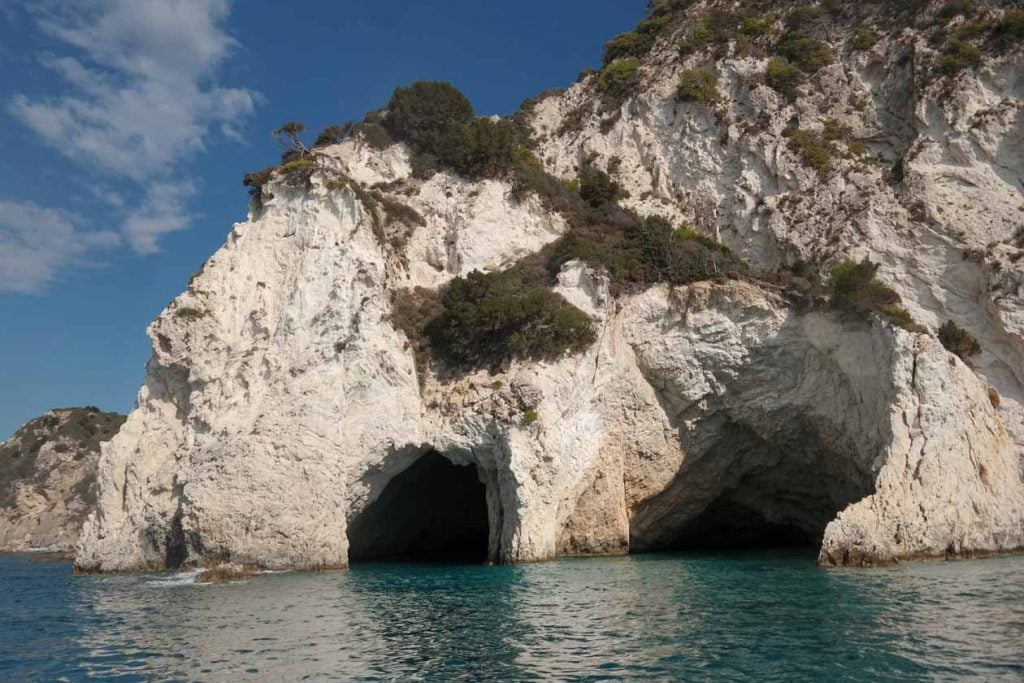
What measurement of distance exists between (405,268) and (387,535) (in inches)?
469

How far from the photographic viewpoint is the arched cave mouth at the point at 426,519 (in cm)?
2994

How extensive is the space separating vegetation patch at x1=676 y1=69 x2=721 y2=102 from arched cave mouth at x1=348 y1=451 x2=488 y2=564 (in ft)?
75.0

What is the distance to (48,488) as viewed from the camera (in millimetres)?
63625

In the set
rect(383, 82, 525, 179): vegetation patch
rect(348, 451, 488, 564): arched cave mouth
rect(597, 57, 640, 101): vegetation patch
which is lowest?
rect(348, 451, 488, 564): arched cave mouth

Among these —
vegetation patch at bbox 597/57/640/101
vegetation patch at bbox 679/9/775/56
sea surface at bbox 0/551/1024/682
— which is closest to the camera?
sea surface at bbox 0/551/1024/682

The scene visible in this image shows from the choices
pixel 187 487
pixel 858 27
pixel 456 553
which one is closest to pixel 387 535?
pixel 456 553

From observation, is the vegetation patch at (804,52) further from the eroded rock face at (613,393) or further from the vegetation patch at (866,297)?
the vegetation patch at (866,297)

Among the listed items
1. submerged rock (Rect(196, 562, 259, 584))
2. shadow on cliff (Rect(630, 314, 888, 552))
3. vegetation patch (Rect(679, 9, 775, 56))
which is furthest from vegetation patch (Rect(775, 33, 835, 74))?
submerged rock (Rect(196, 562, 259, 584))

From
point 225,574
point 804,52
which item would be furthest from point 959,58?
point 225,574

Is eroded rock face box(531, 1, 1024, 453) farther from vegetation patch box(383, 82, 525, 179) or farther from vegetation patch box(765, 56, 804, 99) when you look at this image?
vegetation patch box(383, 82, 525, 179)

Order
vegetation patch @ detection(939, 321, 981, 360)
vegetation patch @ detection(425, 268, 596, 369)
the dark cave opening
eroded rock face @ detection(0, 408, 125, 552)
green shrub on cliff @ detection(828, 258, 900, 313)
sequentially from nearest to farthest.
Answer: green shrub on cliff @ detection(828, 258, 900, 313) < vegetation patch @ detection(939, 321, 981, 360) < vegetation patch @ detection(425, 268, 596, 369) < the dark cave opening < eroded rock face @ detection(0, 408, 125, 552)

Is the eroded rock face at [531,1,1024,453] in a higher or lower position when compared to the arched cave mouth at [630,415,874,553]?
higher

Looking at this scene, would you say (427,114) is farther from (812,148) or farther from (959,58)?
(959,58)

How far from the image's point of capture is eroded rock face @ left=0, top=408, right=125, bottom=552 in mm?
61688
